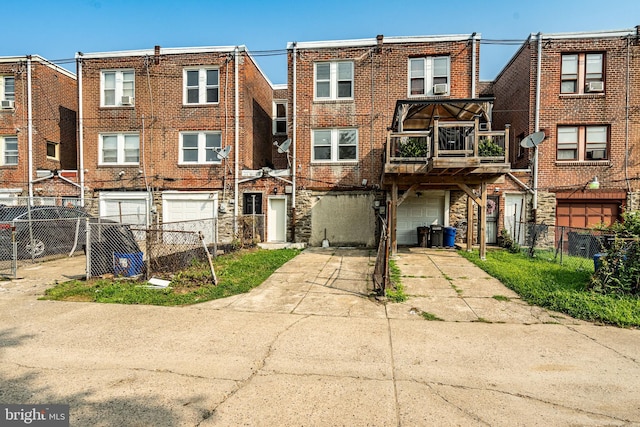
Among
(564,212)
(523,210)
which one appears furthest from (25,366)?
(564,212)

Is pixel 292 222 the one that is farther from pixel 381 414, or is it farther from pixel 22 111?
pixel 22 111

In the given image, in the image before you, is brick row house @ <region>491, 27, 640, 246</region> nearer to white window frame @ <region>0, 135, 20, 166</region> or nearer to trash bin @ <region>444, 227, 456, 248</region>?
trash bin @ <region>444, 227, 456, 248</region>

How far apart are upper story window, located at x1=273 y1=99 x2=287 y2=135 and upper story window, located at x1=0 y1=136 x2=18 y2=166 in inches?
505

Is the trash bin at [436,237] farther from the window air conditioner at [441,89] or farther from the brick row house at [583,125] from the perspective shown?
the window air conditioner at [441,89]

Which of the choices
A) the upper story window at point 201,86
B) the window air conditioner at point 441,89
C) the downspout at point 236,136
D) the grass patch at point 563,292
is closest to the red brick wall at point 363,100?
the window air conditioner at point 441,89

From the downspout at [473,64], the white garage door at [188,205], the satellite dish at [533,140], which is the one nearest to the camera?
the satellite dish at [533,140]

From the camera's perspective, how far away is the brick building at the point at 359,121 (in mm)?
13969

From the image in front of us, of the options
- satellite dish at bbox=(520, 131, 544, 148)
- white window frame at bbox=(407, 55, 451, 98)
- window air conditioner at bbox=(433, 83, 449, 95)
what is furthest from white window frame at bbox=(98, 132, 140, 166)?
satellite dish at bbox=(520, 131, 544, 148)

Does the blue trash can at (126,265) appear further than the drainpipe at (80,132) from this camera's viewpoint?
No

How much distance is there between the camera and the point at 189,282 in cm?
682

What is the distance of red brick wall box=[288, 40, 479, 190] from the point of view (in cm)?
1391

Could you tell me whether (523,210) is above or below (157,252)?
above

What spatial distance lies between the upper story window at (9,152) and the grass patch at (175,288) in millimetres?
13791

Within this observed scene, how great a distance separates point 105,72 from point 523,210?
2014 centimetres
